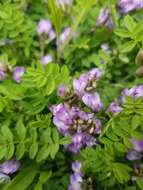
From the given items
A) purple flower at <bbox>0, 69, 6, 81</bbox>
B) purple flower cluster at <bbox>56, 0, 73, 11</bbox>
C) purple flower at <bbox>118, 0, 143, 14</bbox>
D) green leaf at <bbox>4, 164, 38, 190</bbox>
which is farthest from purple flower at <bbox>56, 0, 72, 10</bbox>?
green leaf at <bbox>4, 164, 38, 190</bbox>

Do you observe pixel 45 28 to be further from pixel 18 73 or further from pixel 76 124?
pixel 76 124

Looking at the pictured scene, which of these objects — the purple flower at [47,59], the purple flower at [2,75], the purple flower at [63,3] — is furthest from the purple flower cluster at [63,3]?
the purple flower at [2,75]

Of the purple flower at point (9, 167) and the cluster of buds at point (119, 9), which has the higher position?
the cluster of buds at point (119, 9)

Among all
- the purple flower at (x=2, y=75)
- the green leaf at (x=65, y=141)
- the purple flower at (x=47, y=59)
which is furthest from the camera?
the purple flower at (x=47, y=59)

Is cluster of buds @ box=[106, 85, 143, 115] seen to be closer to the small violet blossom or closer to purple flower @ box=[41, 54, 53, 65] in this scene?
the small violet blossom

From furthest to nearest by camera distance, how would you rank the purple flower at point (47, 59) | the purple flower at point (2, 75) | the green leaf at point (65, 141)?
the purple flower at point (47, 59)
the purple flower at point (2, 75)
the green leaf at point (65, 141)

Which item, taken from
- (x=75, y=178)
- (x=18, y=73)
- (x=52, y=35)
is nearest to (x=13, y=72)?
(x=18, y=73)

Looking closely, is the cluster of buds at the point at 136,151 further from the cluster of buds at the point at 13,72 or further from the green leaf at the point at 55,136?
the cluster of buds at the point at 13,72
